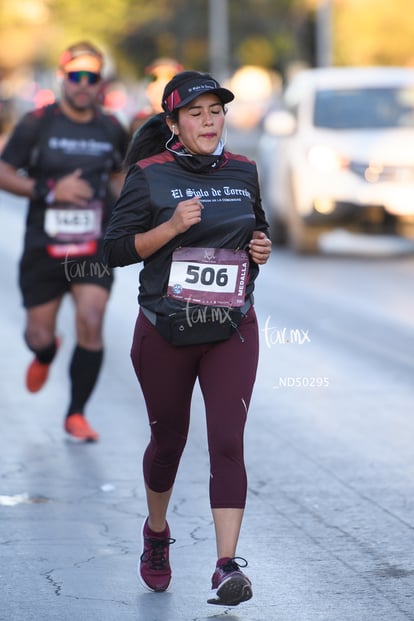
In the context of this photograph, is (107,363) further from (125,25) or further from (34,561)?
(125,25)

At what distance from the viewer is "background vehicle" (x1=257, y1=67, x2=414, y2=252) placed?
1731cm

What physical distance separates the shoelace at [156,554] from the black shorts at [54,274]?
2.96m

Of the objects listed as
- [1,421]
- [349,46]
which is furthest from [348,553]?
[349,46]

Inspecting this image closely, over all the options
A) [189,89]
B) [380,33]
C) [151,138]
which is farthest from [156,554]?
[380,33]

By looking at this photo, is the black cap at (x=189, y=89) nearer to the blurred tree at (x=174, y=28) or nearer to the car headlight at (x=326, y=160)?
the car headlight at (x=326, y=160)

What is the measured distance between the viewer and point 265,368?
10.8 metres

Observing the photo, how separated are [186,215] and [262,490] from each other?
2350 millimetres

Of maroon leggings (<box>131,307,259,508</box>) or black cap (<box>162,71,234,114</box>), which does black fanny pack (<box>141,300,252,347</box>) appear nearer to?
maroon leggings (<box>131,307,259,508</box>)

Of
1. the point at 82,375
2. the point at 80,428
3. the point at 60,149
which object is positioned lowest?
the point at 80,428

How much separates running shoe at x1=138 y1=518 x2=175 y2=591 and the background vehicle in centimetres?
1179

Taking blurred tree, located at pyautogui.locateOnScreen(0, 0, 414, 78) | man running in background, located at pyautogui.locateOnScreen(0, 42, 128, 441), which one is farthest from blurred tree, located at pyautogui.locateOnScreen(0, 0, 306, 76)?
man running in background, located at pyautogui.locateOnScreen(0, 42, 128, 441)

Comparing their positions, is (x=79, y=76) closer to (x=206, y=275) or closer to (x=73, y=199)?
(x=73, y=199)

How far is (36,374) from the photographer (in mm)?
9227

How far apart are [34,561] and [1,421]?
10.4 ft
